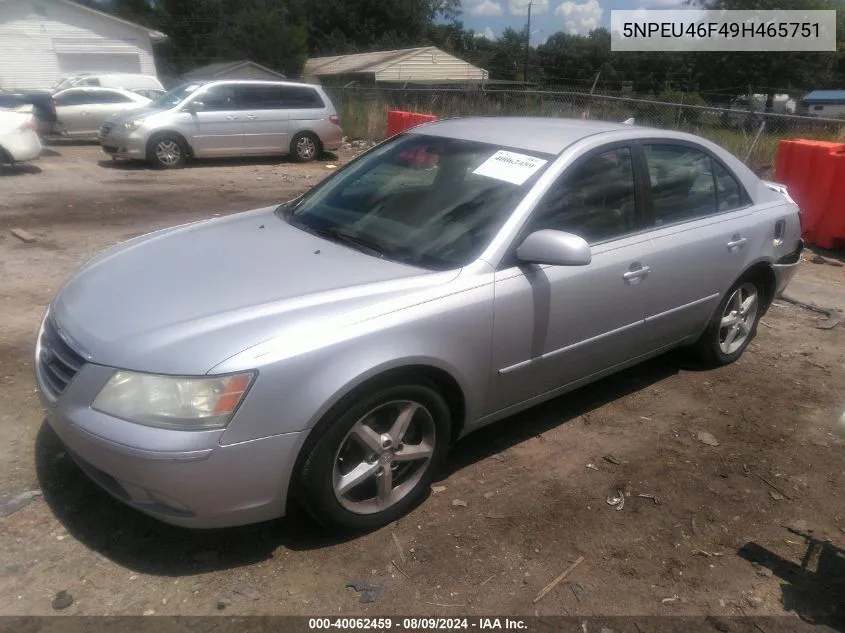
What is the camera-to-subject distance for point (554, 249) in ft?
10.2

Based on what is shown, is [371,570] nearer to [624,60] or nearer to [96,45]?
[96,45]

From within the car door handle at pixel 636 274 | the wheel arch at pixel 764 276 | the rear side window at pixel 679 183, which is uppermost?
the rear side window at pixel 679 183

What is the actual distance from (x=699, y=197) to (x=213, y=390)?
3.20m

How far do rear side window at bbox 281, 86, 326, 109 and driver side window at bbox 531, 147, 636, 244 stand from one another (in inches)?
477

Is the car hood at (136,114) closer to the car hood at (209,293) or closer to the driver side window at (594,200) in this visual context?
the car hood at (209,293)

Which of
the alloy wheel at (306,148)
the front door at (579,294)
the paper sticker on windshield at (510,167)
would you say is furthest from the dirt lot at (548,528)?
the alloy wheel at (306,148)

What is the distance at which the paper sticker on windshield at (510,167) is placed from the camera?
349cm

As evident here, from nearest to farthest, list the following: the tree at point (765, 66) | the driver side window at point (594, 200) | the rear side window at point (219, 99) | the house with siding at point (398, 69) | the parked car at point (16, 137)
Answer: the driver side window at point (594, 200), the parked car at point (16, 137), the rear side window at point (219, 99), the tree at point (765, 66), the house with siding at point (398, 69)

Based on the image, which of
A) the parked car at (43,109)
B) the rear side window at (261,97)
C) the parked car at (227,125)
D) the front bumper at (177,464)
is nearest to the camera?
the front bumper at (177,464)

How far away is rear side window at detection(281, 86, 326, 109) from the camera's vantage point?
14.8 meters

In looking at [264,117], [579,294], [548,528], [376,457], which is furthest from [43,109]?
[548,528]

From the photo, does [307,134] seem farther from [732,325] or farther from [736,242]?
[736,242]

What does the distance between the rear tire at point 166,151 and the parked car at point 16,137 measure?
1993mm

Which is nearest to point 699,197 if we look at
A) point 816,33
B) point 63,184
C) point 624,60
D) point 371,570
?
point 371,570
